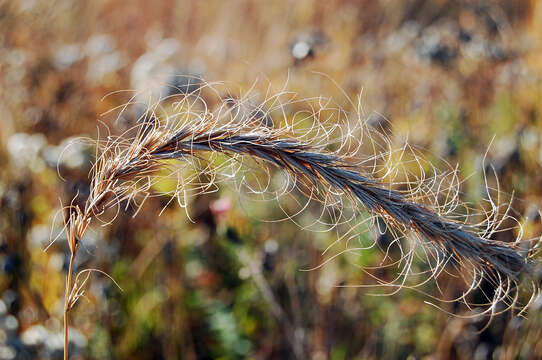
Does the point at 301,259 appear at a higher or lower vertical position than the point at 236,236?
lower

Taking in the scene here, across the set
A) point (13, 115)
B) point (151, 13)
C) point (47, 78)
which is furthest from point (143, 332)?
point (151, 13)

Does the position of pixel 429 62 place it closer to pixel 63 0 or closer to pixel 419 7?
pixel 63 0

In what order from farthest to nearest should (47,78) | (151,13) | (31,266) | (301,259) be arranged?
(151,13)
(47,78)
(301,259)
(31,266)

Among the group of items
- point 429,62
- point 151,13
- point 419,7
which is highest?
point 429,62

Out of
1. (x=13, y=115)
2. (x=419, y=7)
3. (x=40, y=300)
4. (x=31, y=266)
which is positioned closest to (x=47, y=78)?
(x=13, y=115)

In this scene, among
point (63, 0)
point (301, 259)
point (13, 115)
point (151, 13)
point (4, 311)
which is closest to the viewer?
point (4, 311)

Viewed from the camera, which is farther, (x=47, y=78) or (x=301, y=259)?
(x=47, y=78)
